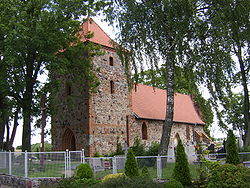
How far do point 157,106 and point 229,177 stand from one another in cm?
2099

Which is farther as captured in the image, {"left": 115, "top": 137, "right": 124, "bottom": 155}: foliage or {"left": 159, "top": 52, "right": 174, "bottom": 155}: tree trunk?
{"left": 115, "top": 137, "right": 124, "bottom": 155}: foliage

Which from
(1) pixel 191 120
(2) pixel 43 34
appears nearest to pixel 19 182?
(2) pixel 43 34

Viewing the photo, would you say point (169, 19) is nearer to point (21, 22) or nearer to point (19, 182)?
Answer: point (21, 22)

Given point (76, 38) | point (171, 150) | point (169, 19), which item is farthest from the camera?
point (171, 150)

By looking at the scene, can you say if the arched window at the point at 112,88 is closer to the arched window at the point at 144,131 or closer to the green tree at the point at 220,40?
the arched window at the point at 144,131

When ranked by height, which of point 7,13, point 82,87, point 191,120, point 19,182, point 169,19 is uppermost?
point 7,13

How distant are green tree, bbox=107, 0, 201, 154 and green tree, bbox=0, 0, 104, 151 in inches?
134

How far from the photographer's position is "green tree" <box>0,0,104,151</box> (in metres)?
15.6

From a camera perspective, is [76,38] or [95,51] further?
[95,51]

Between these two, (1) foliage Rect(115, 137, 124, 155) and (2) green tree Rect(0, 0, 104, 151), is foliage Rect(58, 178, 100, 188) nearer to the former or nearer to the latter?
(2) green tree Rect(0, 0, 104, 151)

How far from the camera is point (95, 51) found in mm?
21719

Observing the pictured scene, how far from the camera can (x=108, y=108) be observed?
22.6 meters

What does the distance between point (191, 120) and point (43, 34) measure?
21.5 meters

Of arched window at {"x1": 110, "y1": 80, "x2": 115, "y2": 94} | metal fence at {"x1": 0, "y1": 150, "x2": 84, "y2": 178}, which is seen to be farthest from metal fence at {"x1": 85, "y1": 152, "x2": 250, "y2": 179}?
arched window at {"x1": 110, "y1": 80, "x2": 115, "y2": 94}
